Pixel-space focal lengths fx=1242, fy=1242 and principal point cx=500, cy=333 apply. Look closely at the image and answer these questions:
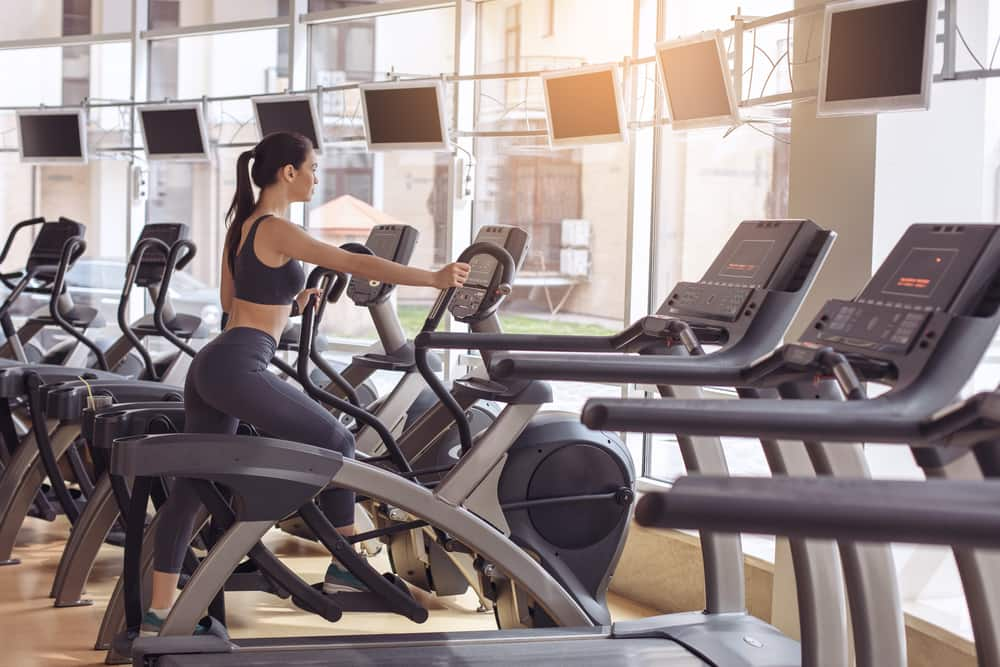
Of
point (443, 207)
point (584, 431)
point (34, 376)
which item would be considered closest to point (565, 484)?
point (584, 431)

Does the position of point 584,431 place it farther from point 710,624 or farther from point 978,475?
point 978,475

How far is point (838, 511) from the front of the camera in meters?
1.17

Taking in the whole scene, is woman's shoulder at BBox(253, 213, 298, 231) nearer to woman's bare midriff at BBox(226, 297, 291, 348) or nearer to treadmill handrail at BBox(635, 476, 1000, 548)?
woman's bare midriff at BBox(226, 297, 291, 348)

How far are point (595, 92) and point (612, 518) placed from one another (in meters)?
2.04

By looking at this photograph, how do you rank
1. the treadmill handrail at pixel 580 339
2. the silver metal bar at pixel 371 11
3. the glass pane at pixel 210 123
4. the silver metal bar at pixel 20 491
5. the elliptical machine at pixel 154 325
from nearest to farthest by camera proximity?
the treadmill handrail at pixel 580 339, the silver metal bar at pixel 20 491, the elliptical machine at pixel 154 325, the silver metal bar at pixel 371 11, the glass pane at pixel 210 123

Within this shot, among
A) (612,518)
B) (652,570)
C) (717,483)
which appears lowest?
(652,570)

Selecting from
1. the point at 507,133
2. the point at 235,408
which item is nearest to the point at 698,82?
the point at 507,133

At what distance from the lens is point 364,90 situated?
637 cm

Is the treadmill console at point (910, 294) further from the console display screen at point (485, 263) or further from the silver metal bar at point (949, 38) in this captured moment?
the console display screen at point (485, 263)

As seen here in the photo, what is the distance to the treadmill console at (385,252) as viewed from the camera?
473 cm

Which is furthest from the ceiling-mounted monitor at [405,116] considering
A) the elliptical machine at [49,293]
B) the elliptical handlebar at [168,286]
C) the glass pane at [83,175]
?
the glass pane at [83,175]

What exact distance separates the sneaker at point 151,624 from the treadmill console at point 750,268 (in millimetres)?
1678

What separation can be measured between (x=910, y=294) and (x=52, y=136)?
21.7ft

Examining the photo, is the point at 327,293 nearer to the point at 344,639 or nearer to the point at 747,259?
the point at 344,639
